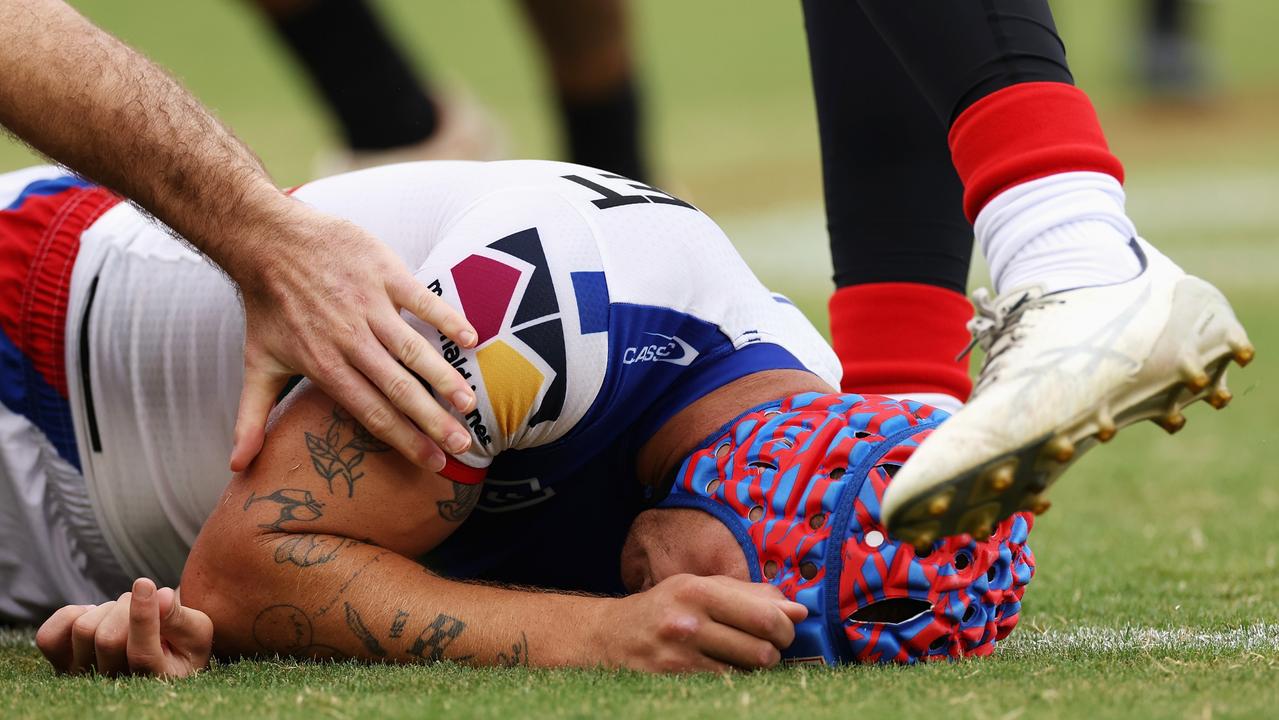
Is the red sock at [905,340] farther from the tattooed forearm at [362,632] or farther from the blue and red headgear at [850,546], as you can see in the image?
the tattooed forearm at [362,632]

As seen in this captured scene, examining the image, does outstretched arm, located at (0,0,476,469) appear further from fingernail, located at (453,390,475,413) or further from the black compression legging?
the black compression legging

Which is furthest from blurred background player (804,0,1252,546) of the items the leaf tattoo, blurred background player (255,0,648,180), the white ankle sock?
blurred background player (255,0,648,180)

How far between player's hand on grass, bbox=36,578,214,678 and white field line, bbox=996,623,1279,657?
3.01 feet

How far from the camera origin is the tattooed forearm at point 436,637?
1.74 m

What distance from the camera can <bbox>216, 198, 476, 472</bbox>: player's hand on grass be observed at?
1.71 meters

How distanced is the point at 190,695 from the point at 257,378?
38cm

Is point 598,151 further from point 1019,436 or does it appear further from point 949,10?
point 1019,436

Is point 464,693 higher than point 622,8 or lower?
lower

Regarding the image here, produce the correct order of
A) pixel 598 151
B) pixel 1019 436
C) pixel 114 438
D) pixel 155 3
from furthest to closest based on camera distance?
pixel 155 3 < pixel 598 151 < pixel 114 438 < pixel 1019 436

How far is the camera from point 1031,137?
65.5 inches

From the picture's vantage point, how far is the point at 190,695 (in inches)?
63.8

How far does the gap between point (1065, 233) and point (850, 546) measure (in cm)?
39

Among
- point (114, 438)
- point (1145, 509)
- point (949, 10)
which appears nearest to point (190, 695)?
point (114, 438)

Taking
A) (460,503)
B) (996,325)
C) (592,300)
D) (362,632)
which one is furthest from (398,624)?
(996,325)
